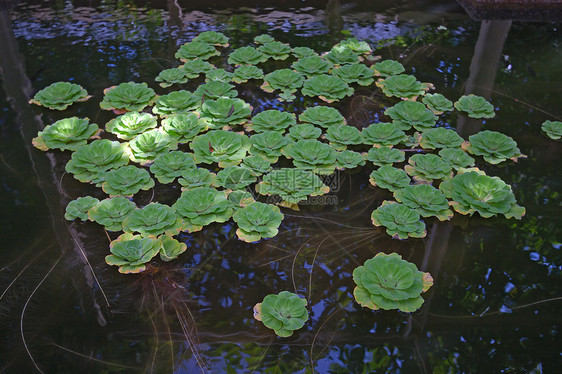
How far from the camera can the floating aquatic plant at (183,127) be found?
3.14 m

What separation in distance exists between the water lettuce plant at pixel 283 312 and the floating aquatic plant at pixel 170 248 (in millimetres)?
482

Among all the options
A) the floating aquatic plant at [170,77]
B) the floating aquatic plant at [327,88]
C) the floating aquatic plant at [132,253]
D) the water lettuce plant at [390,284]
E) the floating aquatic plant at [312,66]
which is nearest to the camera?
the water lettuce plant at [390,284]

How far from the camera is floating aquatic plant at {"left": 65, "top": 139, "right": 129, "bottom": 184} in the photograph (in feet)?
9.29

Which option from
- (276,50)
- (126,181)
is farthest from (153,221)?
(276,50)

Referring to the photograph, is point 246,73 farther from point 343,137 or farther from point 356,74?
point 343,137

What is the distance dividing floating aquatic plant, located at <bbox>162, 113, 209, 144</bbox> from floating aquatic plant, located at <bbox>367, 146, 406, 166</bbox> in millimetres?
1061

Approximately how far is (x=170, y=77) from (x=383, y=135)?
5.47 ft

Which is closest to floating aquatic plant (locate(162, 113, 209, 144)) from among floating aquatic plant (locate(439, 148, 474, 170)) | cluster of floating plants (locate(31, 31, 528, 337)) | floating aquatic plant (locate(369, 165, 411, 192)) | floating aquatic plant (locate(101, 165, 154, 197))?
cluster of floating plants (locate(31, 31, 528, 337))

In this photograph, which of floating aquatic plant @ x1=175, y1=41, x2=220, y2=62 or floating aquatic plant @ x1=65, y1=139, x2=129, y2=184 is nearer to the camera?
floating aquatic plant @ x1=65, y1=139, x2=129, y2=184

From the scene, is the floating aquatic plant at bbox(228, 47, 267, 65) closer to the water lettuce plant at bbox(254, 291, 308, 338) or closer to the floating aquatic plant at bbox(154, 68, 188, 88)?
the floating aquatic plant at bbox(154, 68, 188, 88)

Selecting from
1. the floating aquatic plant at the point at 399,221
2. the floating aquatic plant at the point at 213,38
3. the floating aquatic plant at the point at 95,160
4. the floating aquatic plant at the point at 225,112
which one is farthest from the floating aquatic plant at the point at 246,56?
the floating aquatic plant at the point at 399,221

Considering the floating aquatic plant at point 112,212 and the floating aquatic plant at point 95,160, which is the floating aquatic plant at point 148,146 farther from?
the floating aquatic plant at point 112,212

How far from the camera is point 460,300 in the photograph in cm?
220

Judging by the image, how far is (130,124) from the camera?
10.4ft
